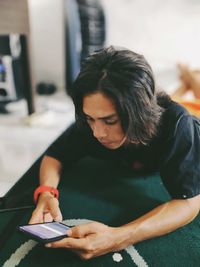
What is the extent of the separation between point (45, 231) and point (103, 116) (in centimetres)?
30

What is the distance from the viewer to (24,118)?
5.73 ft

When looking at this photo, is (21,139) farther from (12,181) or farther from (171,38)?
(171,38)

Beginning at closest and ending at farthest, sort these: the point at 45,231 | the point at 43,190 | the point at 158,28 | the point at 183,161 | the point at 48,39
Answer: the point at 45,231 < the point at 183,161 < the point at 43,190 < the point at 158,28 < the point at 48,39

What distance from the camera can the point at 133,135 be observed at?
0.80 meters

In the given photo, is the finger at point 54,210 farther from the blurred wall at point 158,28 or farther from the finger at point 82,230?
the blurred wall at point 158,28

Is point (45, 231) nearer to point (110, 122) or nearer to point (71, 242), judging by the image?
point (71, 242)

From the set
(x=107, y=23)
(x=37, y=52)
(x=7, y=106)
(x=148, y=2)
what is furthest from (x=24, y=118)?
(x=148, y=2)

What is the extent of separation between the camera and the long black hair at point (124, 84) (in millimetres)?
723

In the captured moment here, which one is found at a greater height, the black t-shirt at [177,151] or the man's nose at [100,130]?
the man's nose at [100,130]

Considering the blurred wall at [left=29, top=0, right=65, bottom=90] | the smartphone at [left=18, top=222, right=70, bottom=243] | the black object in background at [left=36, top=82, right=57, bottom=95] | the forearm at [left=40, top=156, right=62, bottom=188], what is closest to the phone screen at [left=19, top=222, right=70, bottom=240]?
the smartphone at [left=18, top=222, right=70, bottom=243]

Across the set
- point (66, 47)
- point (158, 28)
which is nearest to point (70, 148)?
point (66, 47)

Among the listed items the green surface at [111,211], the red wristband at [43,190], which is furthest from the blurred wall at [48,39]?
the red wristband at [43,190]

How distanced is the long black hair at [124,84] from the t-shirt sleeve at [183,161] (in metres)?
0.10

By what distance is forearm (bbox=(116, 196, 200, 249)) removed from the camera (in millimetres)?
790
